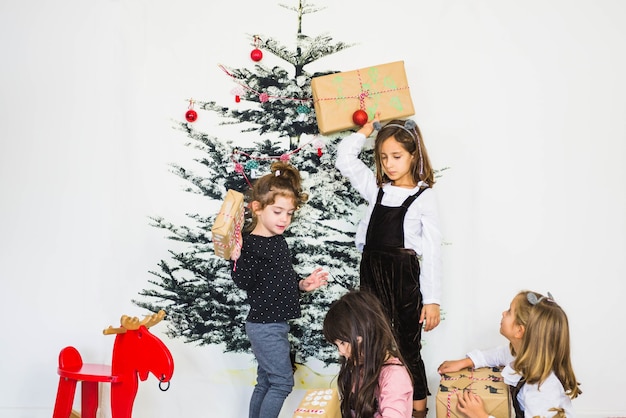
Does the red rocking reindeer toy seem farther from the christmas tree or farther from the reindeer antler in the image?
the christmas tree

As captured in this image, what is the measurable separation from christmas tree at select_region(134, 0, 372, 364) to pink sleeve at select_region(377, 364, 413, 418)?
83 centimetres

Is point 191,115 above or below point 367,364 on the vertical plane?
above

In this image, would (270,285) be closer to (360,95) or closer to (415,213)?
(415,213)

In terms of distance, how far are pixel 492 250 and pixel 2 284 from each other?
7.30 ft

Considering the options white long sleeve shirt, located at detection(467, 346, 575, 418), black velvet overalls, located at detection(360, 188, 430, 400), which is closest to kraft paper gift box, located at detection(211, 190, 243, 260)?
black velvet overalls, located at detection(360, 188, 430, 400)

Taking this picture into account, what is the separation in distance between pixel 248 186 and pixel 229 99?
1.31 ft

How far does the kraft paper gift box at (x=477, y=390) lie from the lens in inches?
92.4

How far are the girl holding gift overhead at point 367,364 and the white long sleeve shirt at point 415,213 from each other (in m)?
0.48

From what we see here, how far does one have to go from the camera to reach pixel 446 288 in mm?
2979

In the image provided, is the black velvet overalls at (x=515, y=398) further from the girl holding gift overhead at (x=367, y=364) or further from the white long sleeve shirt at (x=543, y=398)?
the girl holding gift overhead at (x=367, y=364)

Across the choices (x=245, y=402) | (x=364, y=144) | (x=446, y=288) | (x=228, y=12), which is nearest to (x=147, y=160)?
(x=228, y=12)

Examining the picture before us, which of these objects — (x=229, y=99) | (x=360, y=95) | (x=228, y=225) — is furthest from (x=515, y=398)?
(x=229, y=99)

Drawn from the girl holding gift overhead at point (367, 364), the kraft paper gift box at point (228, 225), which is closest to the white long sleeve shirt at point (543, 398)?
the girl holding gift overhead at point (367, 364)

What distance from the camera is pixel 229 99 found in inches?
118
